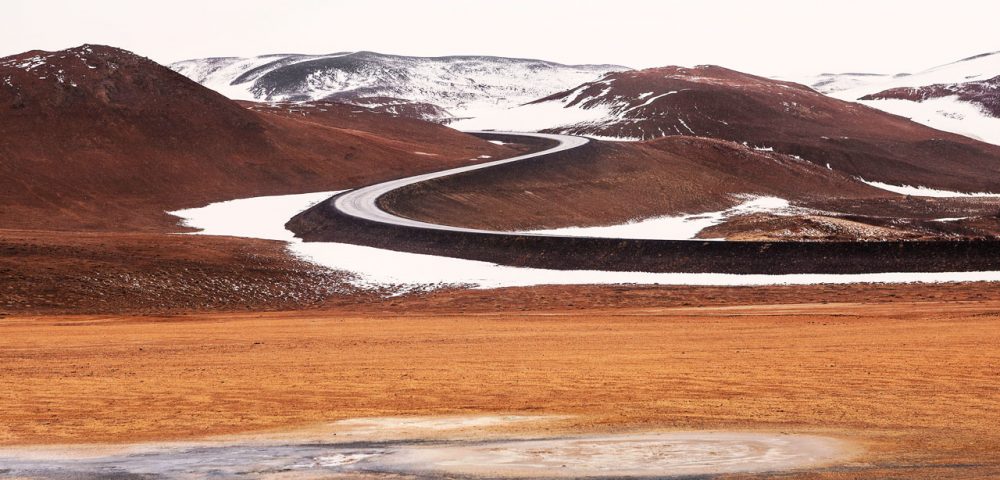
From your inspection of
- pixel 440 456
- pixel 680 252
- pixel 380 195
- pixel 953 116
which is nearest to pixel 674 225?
pixel 380 195

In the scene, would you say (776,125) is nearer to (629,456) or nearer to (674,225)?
(674,225)

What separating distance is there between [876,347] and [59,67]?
80.5 metres

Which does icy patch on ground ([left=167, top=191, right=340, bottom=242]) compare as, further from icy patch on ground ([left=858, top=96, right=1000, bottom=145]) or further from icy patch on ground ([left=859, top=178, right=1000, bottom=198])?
icy patch on ground ([left=858, top=96, right=1000, bottom=145])

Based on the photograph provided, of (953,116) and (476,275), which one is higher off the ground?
(953,116)

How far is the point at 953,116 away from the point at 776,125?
5928cm

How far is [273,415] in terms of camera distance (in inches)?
549

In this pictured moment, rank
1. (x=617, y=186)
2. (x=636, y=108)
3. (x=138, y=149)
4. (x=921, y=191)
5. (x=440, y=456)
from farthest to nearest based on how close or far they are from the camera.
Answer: (x=636, y=108), (x=921, y=191), (x=617, y=186), (x=138, y=149), (x=440, y=456)

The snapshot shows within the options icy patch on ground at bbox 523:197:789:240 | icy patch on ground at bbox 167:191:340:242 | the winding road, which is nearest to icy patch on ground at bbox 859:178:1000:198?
icy patch on ground at bbox 523:197:789:240

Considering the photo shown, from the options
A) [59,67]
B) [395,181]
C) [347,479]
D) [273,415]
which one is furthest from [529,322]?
[59,67]

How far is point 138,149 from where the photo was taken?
259 ft

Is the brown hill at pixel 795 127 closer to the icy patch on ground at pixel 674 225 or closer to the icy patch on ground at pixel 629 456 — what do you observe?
the icy patch on ground at pixel 674 225

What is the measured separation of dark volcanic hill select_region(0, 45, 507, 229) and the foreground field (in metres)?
39.6

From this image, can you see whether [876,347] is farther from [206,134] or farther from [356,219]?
[206,134]

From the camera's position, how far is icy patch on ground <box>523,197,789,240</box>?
220 ft
